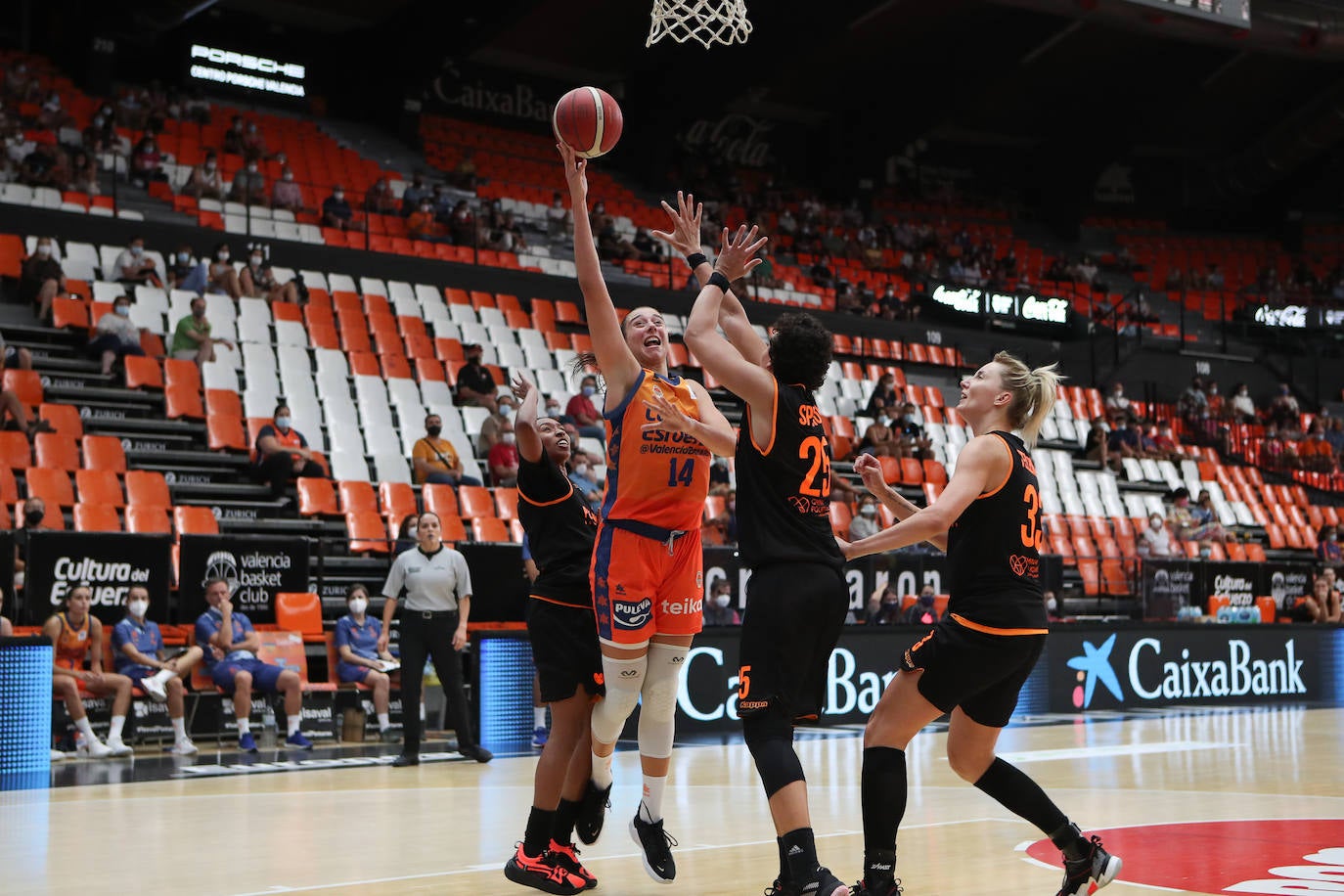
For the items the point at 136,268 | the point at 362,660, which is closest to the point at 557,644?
the point at 362,660

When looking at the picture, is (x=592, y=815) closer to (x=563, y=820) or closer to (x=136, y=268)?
(x=563, y=820)

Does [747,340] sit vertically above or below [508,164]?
below

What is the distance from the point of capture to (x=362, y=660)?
12141 mm

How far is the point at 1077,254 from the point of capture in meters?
35.5

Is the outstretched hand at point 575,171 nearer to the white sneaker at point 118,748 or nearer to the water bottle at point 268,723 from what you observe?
the white sneaker at point 118,748

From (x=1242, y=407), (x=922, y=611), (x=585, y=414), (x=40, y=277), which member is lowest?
(x=922, y=611)

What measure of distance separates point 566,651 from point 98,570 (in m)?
7.04

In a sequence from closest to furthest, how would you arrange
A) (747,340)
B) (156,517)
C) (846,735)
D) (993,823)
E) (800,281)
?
(747,340), (993,823), (846,735), (156,517), (800,281)

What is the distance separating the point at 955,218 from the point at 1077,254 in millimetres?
3136

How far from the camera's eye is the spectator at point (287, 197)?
2098 cm

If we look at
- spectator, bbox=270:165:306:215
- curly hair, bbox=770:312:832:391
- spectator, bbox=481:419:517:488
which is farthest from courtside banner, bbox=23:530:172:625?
spectator, bbox=270:165:306:215

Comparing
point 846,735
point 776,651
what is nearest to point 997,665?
point 776,651

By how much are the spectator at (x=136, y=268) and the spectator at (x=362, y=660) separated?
278 inches

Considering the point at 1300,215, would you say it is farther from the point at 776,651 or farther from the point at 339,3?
the point at 776,651
